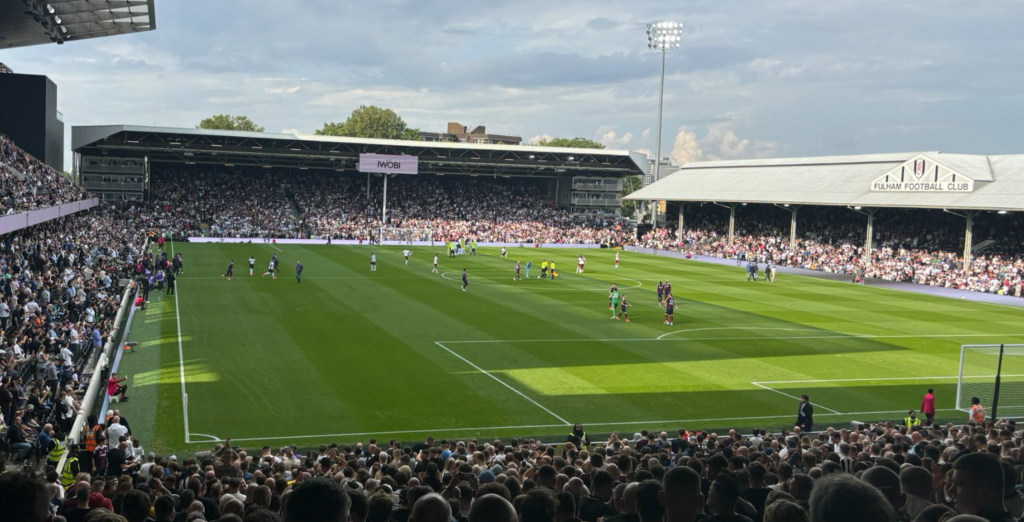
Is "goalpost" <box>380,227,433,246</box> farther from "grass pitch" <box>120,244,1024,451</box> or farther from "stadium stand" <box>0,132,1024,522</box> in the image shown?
"stadium stand" <box>0,132,1024,522</box>

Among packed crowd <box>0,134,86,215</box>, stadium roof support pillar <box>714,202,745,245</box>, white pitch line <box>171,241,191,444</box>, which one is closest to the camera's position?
white pitch line <box>171,241,191,444</box>

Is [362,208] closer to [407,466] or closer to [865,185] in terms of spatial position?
[865,185]

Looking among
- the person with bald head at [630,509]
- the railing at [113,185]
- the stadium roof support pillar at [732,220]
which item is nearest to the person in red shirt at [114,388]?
the person with bald head at [630,509]

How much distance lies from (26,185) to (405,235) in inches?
1720

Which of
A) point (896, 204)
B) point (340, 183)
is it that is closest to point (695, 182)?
point (896, 204)

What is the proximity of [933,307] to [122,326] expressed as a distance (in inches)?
1587

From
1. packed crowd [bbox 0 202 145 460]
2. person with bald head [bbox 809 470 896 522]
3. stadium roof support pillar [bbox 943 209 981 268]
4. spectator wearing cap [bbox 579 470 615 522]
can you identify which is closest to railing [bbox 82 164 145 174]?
packed crowd [bbox 0 202 145 460]

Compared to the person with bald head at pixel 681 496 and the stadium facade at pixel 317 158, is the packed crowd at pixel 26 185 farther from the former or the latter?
the person with bald head at pixel 681 496

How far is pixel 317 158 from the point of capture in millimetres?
85875

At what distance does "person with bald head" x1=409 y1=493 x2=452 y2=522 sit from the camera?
13.7ft

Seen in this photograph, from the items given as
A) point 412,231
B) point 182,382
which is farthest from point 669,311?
point 412,231

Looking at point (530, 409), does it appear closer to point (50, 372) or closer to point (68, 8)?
point (50, 372)

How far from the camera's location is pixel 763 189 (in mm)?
→ 74562

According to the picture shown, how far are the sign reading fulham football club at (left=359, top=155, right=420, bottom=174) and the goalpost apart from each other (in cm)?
637
